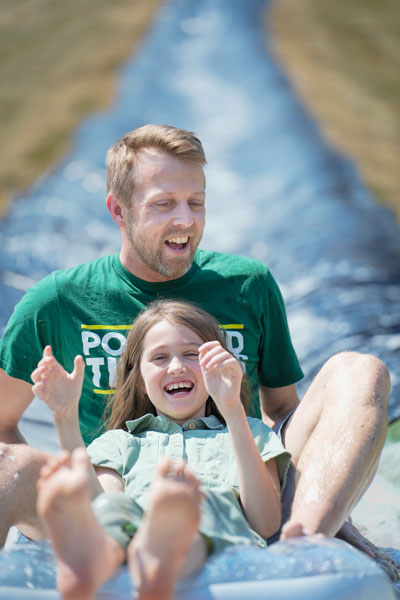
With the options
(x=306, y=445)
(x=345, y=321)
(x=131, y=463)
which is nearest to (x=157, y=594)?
(x=131, y=463)

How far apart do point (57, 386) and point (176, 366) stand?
0.24 meters

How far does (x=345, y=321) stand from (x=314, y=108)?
3774mm

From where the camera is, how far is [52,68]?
8516 mm

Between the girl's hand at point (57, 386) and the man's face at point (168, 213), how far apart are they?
18.2 inches

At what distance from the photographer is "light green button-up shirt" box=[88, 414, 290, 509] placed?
1384mm

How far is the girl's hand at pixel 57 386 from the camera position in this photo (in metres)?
1.34

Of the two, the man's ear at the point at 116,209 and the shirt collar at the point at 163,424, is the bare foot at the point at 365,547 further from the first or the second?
the man's ear at the point at 116,209

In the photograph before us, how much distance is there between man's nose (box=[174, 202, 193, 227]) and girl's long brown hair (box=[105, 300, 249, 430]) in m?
0.18

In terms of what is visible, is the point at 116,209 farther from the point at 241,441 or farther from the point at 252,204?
the point at 252,204

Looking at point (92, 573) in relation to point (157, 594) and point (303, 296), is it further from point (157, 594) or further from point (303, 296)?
point (303, 296)

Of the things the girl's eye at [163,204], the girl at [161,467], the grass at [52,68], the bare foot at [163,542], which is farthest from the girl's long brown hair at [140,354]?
the grass at [52,68]

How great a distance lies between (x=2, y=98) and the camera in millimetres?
8484

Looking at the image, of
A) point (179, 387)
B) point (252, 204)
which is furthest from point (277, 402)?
point (252, 204)

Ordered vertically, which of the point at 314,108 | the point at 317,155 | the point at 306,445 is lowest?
the point at 306,445
